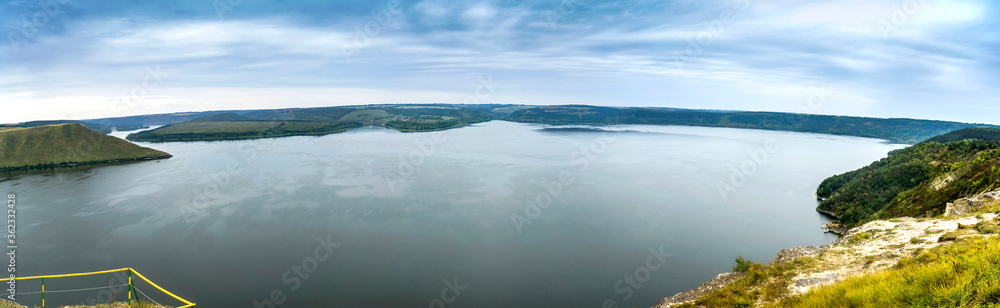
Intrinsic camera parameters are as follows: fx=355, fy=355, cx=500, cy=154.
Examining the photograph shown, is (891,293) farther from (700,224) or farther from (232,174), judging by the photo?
(232,174)

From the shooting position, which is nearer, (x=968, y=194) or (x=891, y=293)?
(x=891, y=293)

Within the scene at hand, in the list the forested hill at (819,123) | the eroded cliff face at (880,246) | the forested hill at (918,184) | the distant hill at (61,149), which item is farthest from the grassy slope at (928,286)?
the forested hill at (819,123)

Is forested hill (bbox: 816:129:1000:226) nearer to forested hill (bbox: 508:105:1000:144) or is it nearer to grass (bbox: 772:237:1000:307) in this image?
grass (bbox: 772:237:1000:307)

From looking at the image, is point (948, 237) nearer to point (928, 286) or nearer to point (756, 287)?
point (756, 287)

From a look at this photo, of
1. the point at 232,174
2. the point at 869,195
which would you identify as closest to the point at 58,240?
the point at 232,174

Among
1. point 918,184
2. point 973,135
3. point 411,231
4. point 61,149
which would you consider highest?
point 973,135

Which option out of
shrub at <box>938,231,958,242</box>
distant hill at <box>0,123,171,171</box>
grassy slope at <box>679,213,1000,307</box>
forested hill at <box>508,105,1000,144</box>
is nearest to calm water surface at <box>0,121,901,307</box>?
shrub at <box>938,231,958,242</box>

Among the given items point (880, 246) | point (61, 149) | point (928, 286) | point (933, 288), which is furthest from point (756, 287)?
point (61, 149)
